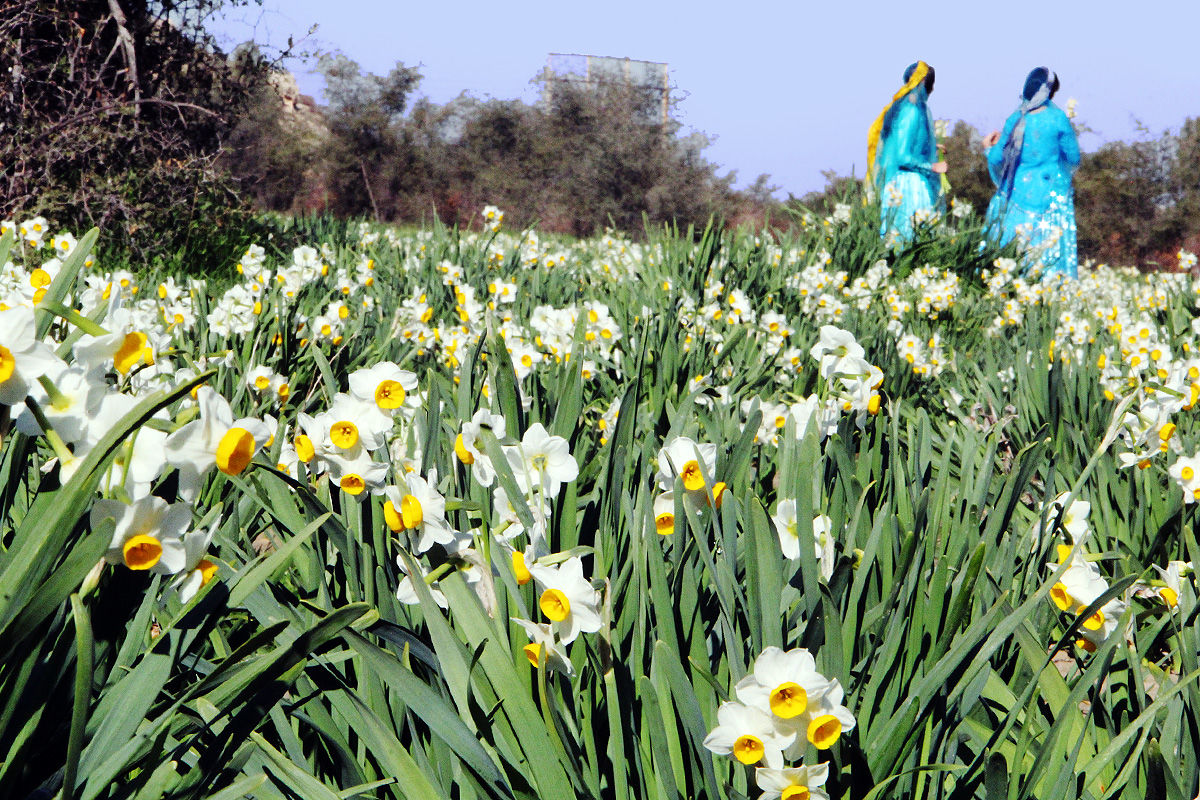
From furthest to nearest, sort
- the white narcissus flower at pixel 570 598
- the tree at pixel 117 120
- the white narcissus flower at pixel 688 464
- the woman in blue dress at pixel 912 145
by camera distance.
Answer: the woman in blue dress at pixel 912 145, the tree at pixel 117 120, the white narcissus flower at pixel 688 464, the white narcissus flower at pixel 570 598

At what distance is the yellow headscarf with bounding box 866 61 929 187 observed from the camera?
31.6 feet

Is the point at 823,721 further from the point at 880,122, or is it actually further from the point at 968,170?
the point at 968,170

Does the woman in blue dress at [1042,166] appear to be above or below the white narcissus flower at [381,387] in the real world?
above

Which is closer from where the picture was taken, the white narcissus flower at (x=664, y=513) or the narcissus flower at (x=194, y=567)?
the narcissus flower at (x=194, y=567)

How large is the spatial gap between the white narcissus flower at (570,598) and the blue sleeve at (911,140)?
30.8ft

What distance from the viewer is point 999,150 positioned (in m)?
10.6

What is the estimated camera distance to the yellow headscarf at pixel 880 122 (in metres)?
9.62

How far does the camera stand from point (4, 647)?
2.77 feet

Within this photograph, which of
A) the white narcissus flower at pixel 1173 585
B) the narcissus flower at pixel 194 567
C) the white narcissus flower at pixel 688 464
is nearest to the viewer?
the narcissus flower at pixel 194 567

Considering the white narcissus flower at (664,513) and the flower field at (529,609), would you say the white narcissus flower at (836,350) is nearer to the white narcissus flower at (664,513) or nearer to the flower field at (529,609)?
the flower field at (529,609)

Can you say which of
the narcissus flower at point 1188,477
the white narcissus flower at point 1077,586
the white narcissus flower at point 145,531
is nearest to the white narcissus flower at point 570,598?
A: the white narcissus flower at point 145,531

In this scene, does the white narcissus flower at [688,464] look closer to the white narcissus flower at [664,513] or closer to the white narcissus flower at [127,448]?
the white narcissus flower at [664,513]

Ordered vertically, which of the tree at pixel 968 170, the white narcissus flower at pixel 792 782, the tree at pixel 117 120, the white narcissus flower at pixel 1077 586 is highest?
the tree at pixel 968 170

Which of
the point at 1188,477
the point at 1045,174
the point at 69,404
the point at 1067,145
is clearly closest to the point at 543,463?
the point at 69,404
